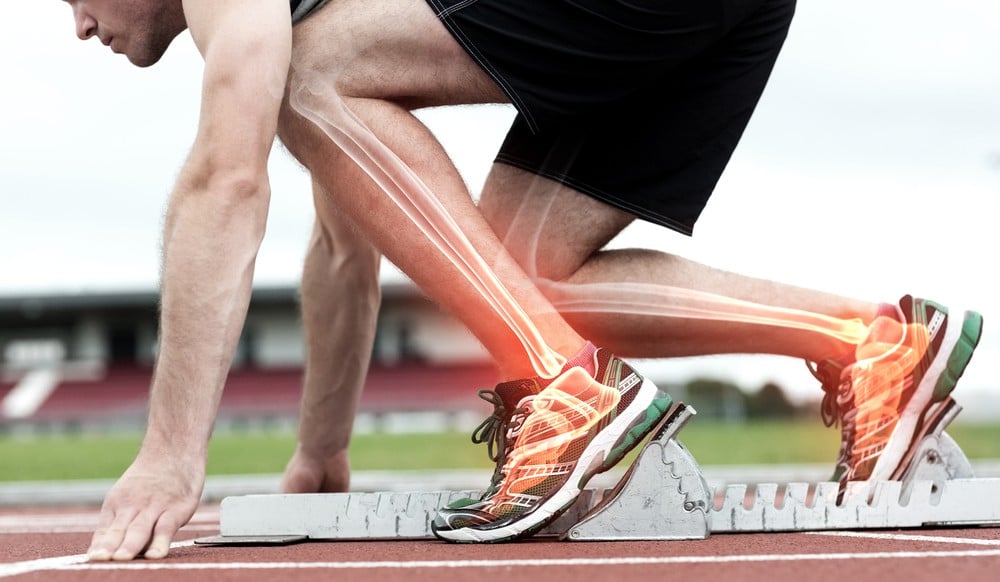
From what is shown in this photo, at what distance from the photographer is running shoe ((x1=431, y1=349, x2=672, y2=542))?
1979mm

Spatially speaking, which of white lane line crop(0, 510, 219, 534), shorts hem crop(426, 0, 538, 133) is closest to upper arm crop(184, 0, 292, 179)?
shorts hem crop(426, 0, 538, 133)

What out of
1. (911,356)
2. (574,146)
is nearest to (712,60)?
(574,146)

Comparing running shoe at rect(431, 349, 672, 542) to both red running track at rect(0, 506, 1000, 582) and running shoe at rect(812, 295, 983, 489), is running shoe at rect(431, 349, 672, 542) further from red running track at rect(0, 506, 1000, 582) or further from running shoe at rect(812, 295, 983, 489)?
running shoe at rect(812, 295, 983, 489)

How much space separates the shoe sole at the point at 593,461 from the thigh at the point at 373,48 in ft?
2.42

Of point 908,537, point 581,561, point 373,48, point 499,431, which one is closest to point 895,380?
point 908,537

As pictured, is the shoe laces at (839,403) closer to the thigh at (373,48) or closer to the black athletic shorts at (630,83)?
the black athletic shorts at (630,83)

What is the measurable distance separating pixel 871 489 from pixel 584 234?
0.83 m

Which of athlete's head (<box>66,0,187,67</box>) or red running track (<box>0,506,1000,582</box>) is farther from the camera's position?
athlete's head (<box>66,0,187,67</box>)

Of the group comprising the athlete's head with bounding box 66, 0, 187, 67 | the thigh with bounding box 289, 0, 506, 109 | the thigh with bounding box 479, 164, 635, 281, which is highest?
the athlete's head with bounding box 66, 0, 187, 67

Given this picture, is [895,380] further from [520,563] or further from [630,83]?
[520,563]

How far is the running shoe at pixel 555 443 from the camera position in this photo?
77.9 inches

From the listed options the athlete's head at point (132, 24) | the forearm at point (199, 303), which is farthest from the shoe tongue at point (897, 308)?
the athlete's head at point (132, 24)

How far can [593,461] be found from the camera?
202cm

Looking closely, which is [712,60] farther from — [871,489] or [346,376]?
[346,376]
